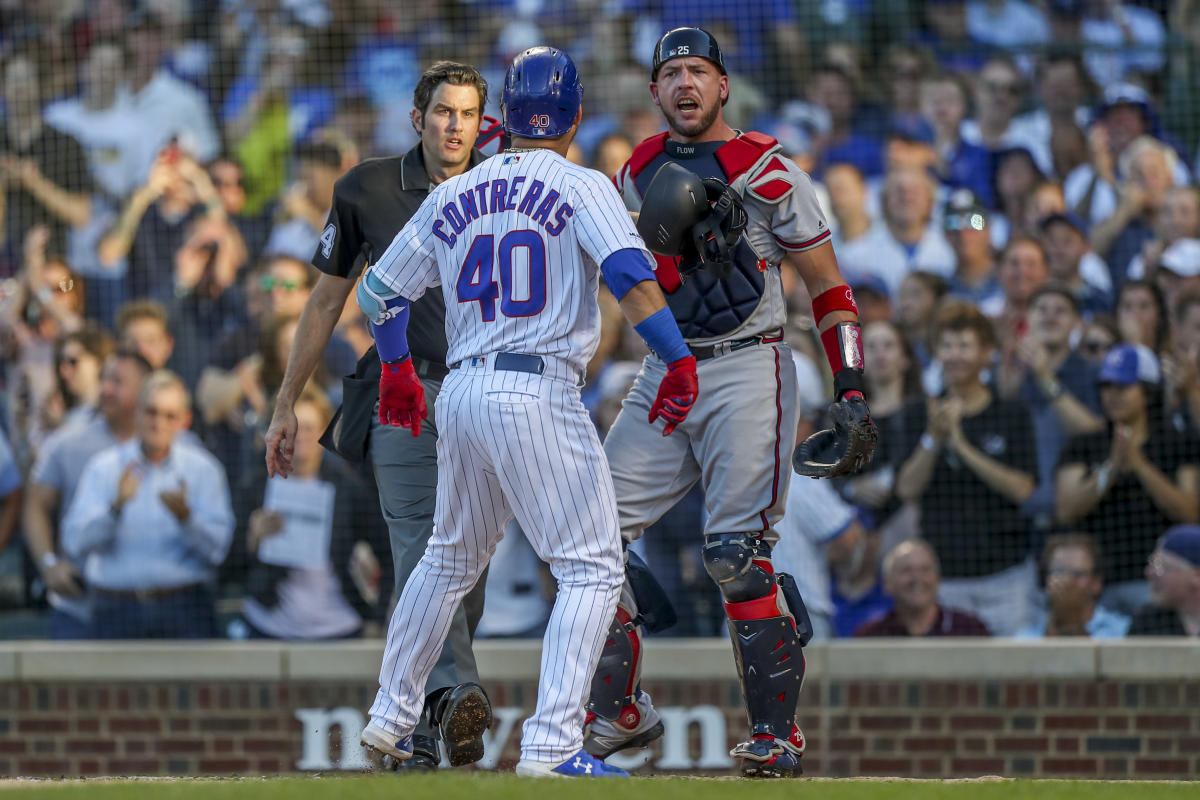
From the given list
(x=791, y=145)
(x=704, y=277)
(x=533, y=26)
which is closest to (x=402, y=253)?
(x=704, y=277)

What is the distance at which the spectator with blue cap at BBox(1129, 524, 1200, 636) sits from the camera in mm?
7547

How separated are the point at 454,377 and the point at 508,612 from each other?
3.77 m

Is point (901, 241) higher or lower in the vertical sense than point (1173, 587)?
higher

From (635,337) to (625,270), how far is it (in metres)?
4.12

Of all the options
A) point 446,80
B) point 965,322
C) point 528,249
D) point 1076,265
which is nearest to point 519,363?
point 528,249

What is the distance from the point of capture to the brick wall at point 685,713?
769cm

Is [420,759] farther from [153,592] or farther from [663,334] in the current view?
[153,592]

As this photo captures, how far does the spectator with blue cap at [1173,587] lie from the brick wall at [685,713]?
0.88 feet

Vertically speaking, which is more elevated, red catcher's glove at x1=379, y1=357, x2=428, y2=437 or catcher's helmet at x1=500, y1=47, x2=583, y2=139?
catcher's helmet at x1=500, y1=47, x2=583, y2=139

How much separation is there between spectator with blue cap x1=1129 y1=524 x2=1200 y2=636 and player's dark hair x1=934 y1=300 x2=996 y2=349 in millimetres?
1261

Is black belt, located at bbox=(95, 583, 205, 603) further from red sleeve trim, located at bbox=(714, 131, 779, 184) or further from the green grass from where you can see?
red sleeve trim, located at bbox=(714, 131, 779, 184)

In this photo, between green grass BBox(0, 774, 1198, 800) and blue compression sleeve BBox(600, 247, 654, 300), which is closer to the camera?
green grass BBox(0, 774, 1198, 800)

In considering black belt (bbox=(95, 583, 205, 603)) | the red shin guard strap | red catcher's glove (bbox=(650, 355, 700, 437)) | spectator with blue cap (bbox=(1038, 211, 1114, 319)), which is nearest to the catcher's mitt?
the red shin guard strap

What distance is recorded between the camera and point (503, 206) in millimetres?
4465
